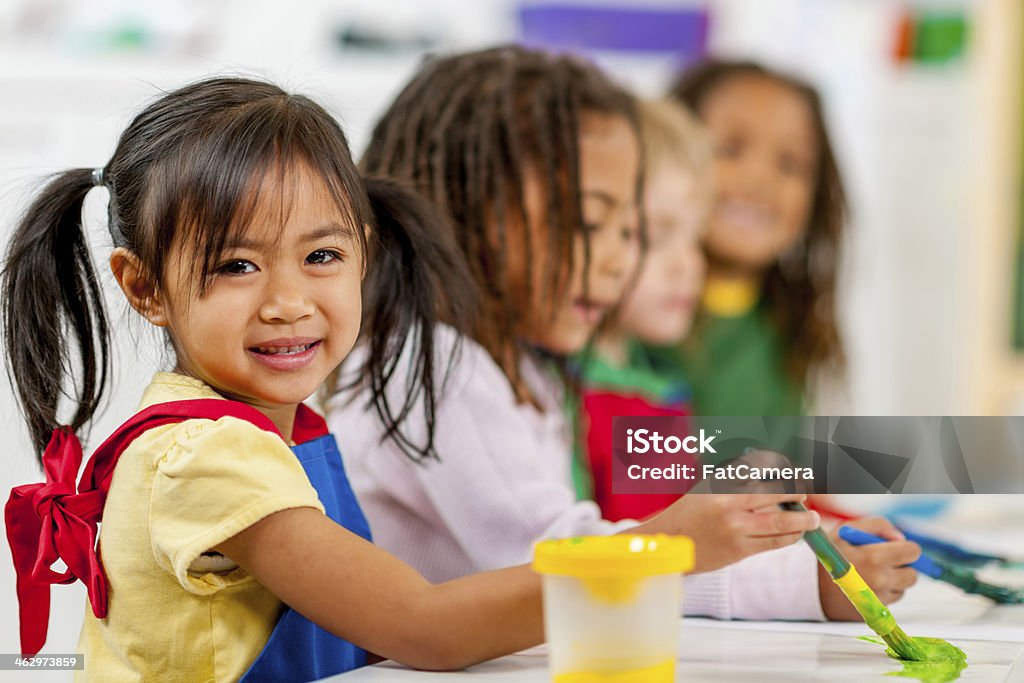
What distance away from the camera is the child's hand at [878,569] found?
0.68 meters

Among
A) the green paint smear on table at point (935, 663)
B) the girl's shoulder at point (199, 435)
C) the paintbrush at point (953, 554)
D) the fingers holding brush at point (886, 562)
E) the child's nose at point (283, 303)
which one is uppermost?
the child's nose at point (283, 303)

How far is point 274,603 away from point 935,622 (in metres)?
0.37

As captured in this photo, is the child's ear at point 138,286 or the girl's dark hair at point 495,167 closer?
the child's ear at point 138,286

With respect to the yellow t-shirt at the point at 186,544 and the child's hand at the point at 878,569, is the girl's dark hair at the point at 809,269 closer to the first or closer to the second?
the child's hand at the point at 878,569

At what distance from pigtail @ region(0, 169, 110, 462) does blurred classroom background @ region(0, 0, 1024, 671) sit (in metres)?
0.99

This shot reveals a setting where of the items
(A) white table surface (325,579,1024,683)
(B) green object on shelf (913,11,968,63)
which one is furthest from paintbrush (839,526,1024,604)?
(B) green object on shelf (913,11,968,63)

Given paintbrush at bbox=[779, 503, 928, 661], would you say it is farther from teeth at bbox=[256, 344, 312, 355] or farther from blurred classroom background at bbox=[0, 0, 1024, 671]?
blurred classroom background at bbox=[0, 0, 1024, 671]

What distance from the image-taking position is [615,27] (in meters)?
2.46

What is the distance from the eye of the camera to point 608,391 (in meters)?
1.21

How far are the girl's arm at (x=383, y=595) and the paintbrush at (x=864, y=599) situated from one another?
0.46 feet

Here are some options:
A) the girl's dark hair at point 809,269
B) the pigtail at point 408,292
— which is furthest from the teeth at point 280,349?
the girl's dark hair at point 809,269

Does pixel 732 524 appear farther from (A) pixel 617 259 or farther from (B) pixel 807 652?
(A) pixel 617 259

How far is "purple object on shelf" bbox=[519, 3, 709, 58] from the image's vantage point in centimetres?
Answer: 240

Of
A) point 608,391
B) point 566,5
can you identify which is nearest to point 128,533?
point 608,391
